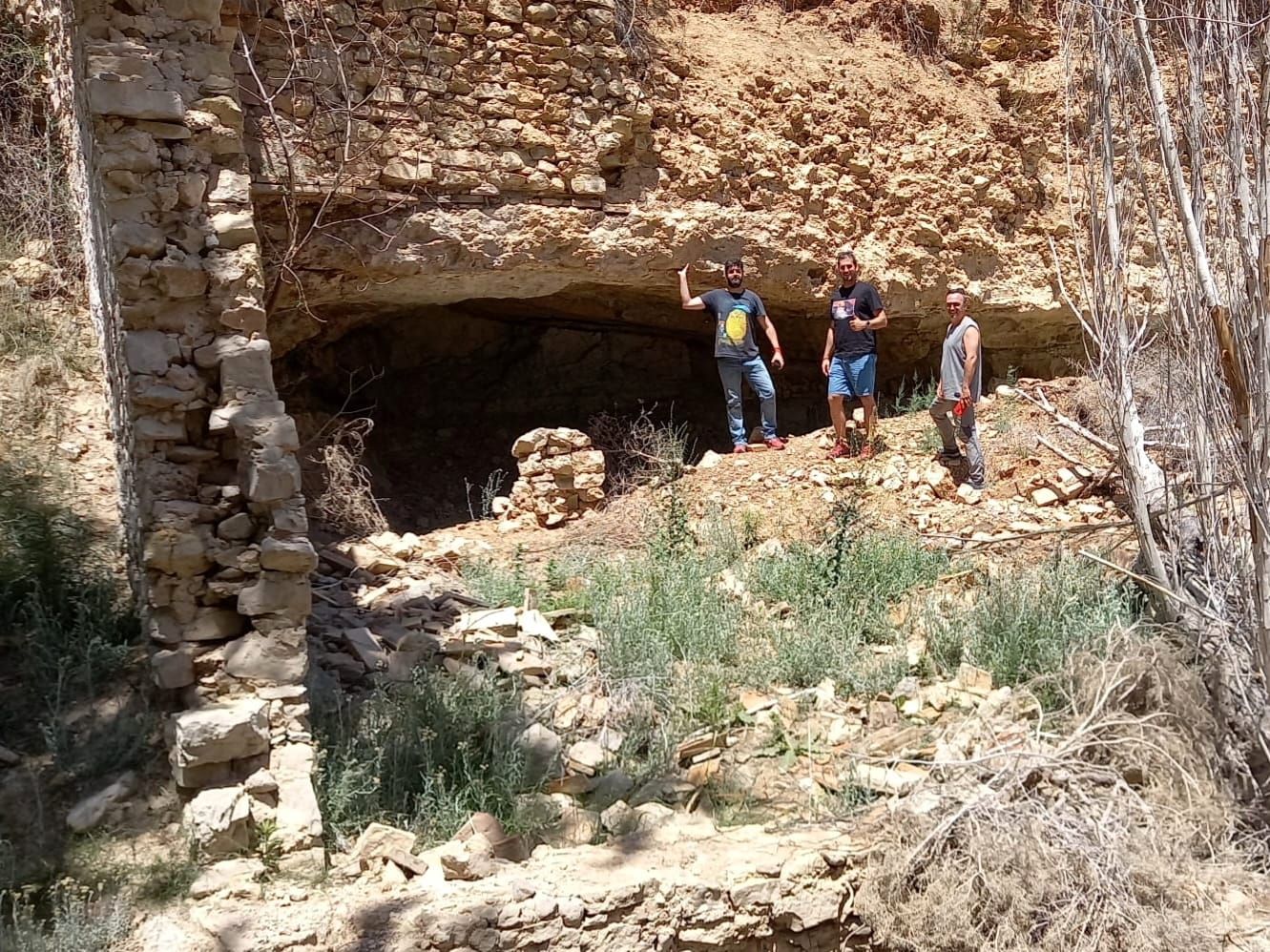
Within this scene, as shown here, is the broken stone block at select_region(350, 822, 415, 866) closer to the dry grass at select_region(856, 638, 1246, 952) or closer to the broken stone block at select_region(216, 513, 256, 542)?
the broken stone block at select_region(216, 513, 256, 542)

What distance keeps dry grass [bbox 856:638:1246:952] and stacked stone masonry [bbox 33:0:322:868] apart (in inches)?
Result: 78.9

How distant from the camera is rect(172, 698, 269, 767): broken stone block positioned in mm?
3225

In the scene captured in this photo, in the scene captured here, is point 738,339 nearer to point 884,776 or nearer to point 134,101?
point 884,776

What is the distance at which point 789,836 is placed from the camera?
346cm

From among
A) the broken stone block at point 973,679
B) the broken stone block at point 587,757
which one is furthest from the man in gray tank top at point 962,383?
the broken stone block at point 587,757

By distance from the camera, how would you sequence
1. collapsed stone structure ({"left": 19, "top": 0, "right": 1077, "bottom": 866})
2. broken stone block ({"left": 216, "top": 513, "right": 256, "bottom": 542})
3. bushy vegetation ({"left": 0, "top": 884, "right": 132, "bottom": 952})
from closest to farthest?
bushy vegetation ({"left": 0, "top": 884, "right": 132, "bottom": 952}), collapsed stone structure ({"left": 19, "top": 0, "right": 1077, "bottom": 866}), broken stone block ({"left": 216, "top": 513, "right": 256, "bottom": 542})

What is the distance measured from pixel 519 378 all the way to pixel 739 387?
9.47 feet

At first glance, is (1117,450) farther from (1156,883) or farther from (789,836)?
(789,836)

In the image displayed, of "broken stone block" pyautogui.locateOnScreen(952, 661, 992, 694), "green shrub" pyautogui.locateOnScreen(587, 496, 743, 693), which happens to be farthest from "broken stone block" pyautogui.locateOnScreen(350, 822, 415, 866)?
"broken stone block" pyautogui.locateOnScreen(952, 661, 992, 694)

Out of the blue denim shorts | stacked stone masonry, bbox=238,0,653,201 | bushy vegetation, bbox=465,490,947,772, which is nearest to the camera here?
bushy vegetation, bbox=465,490,947,772

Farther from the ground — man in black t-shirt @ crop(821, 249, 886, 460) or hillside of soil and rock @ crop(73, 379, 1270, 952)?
man in black t-shirt @ crop(821, 249, 886, 460)

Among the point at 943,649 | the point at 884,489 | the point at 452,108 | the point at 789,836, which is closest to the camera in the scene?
the point at 789,836

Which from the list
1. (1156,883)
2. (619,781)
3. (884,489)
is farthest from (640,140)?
(1156,883)

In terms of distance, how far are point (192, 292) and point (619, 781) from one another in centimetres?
229
